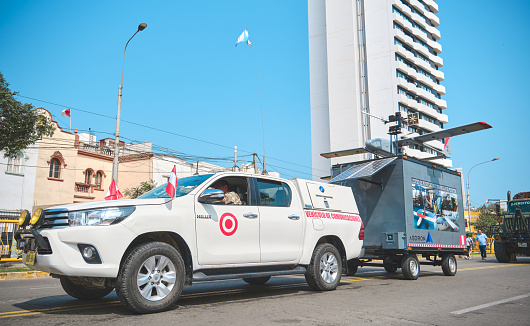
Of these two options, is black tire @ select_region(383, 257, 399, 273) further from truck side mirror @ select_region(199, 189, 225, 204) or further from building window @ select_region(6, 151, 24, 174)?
building window @ select_region(6, 151, 24, 174)

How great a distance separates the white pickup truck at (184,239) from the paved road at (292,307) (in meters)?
0.33

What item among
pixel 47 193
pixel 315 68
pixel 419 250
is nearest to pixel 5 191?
pixel 47 193

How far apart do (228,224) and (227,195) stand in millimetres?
539

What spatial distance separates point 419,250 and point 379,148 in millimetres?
3615

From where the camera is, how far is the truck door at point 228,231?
5887 mm

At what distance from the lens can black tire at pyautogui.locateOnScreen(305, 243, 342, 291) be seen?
24.5 feet

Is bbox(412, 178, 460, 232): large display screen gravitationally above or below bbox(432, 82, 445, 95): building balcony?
below

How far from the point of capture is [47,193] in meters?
28.0

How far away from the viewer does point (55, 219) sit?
5.14 metres

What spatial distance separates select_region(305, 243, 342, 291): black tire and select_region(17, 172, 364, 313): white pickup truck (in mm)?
18

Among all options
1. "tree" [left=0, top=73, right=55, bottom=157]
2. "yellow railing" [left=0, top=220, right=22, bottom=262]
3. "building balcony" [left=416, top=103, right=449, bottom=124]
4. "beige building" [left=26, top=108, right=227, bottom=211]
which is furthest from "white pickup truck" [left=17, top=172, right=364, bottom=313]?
"building balcony" [left=416, top=103, right=449, bottom=124]

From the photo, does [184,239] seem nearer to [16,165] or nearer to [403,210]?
[403,210]

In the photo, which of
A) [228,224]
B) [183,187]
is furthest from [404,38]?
[228,224]

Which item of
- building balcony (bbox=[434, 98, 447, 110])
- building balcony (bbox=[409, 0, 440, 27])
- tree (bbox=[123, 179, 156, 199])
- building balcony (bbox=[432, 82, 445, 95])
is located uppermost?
building balcony (bbox=[409, 0, 440, 27])
